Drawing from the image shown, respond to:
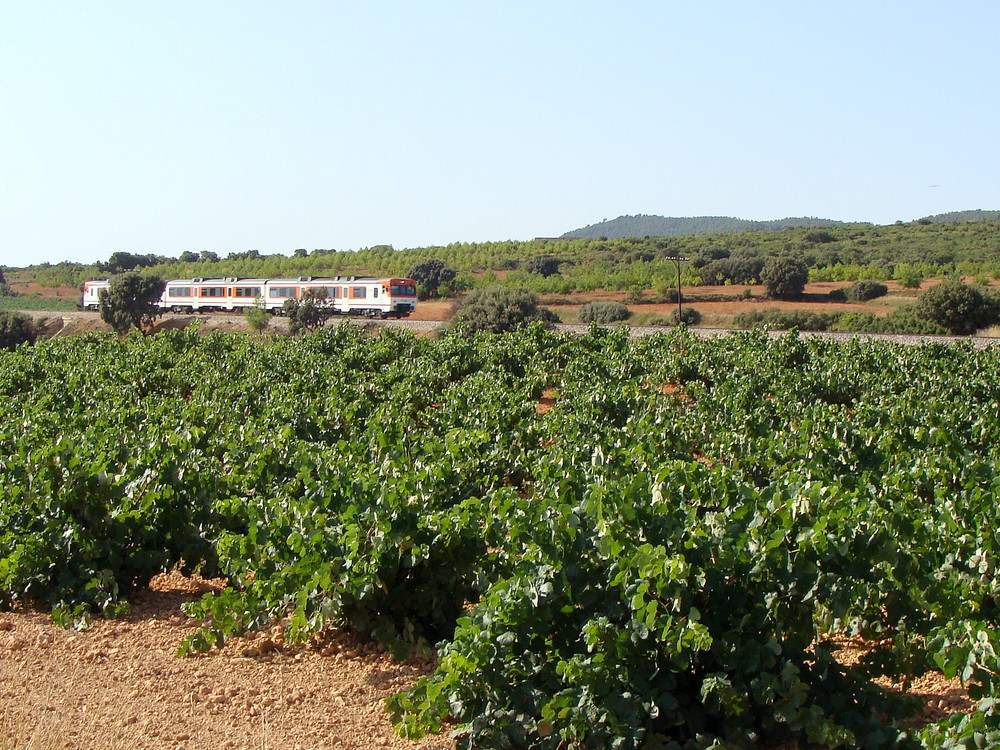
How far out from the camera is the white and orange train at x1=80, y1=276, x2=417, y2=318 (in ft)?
153

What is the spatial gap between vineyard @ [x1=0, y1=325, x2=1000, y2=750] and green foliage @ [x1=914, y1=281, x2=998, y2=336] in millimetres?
30990

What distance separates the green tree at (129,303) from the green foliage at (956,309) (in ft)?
119

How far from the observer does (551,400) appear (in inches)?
793

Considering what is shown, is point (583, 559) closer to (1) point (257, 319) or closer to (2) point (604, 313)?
(1) point (257, 319)

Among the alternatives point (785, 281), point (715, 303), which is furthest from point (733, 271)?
point (715, 303)

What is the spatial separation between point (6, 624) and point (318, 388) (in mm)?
10740

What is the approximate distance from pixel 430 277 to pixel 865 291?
3112cm

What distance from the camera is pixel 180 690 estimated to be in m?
5.62

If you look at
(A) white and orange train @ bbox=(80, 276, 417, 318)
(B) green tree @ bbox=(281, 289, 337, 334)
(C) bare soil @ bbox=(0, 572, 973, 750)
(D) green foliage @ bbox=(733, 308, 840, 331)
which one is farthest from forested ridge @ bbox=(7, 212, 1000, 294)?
(C) bare soil @ bbox=(0, 572, 973, 750)

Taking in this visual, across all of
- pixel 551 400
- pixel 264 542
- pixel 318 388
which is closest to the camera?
pixel 264 542

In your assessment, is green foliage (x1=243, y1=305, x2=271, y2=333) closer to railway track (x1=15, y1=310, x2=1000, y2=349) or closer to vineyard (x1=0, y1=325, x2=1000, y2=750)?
railway track (x1=15, y1=310, x2=1000, y2=349)

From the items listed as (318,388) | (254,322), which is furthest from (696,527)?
(254,322)

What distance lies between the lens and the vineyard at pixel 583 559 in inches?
184

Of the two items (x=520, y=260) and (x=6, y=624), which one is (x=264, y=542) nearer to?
(x=6, y=624)
